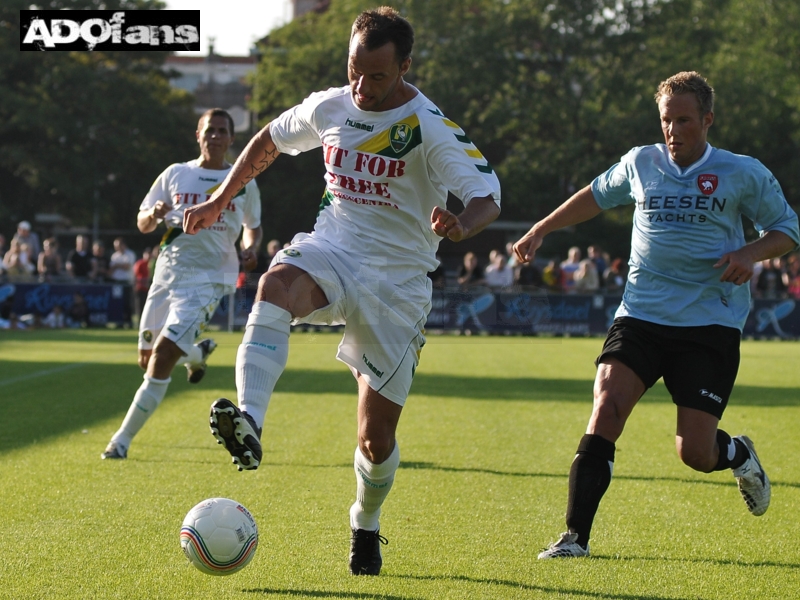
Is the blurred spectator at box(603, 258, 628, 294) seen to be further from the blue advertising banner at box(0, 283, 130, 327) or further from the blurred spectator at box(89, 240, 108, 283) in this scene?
the blurred spectator at box(89, 240, 108, 283)

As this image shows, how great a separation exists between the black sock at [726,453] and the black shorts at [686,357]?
0.98 ft

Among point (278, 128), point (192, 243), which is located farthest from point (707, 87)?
point (192, 243)

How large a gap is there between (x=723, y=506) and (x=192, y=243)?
4672mm

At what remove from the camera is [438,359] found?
19438 mm

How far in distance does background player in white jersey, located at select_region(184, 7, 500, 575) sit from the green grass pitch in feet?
1.83

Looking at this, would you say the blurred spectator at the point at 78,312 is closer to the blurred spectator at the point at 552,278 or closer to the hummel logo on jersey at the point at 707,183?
the blurred spectator at the point at 552,278

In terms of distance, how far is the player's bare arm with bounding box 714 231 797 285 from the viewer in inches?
208

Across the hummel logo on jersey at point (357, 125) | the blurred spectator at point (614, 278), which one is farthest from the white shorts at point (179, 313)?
the blurred spectator at point (614, 278)

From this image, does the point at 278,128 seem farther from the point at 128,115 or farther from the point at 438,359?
the point at 128,115

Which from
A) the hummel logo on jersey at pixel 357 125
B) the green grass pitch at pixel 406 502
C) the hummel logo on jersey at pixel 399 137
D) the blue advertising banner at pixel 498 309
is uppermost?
the hummel logo on jersey at pixel 357 125

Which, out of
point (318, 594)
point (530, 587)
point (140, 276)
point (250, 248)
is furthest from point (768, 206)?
point (140, 276)

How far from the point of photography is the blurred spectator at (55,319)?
88.1ft

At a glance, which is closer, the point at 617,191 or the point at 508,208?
the point at 617,191

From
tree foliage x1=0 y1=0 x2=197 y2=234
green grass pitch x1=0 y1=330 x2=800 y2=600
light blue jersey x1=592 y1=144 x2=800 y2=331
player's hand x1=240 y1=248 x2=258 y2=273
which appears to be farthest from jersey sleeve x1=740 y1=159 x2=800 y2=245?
tree foliage x1=0 y1=0 x2=197 y2=234
